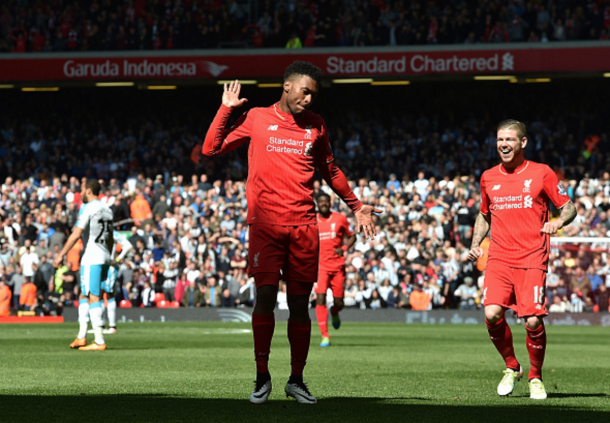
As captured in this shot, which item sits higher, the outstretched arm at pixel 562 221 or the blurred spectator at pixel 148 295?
the outstretched arm at pixel 562 221

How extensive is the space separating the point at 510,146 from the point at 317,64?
27094 mm

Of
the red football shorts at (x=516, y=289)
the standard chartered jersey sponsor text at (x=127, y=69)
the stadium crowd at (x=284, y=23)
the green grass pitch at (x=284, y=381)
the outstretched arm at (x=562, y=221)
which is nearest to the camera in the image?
the green grass pitch at (x=284, y=381)

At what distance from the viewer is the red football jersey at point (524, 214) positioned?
855cm

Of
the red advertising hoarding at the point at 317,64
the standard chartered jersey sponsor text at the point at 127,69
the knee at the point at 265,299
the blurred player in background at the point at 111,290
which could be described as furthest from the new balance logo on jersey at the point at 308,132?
the standard chartered jersey sponsor text at the point at 127,69

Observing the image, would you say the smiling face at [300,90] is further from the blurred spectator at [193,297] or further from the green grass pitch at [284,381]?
the blurred spectator at [193,297]

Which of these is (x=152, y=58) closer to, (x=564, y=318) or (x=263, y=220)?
(x=564, y=318)

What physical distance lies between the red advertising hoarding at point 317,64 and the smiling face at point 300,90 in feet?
90.7

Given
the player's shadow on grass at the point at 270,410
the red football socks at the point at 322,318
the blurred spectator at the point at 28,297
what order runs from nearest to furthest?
1. the player's shadow on grass at the point at 270,410
2. the red football socks at the point at 322,318
3. the blurred spectator at the point at 28,297

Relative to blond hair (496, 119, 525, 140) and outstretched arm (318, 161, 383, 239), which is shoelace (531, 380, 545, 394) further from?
blond hair (496, 119, 525, 140)

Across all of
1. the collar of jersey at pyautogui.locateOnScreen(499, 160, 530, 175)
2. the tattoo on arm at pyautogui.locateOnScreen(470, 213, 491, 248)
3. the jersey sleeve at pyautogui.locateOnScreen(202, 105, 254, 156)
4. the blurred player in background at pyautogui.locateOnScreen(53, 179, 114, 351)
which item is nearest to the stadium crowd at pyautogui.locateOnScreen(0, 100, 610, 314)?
the blurred player in background at pyautogui.locateOnScreen(53, 179, 114, 351)

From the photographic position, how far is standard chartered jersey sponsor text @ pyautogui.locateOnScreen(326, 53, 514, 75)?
34.2 metres

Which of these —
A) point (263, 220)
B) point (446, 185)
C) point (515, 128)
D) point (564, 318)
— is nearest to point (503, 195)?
point (515, 128)

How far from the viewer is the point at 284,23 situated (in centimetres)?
3625

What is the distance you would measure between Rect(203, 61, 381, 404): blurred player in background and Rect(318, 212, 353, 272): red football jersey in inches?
342
